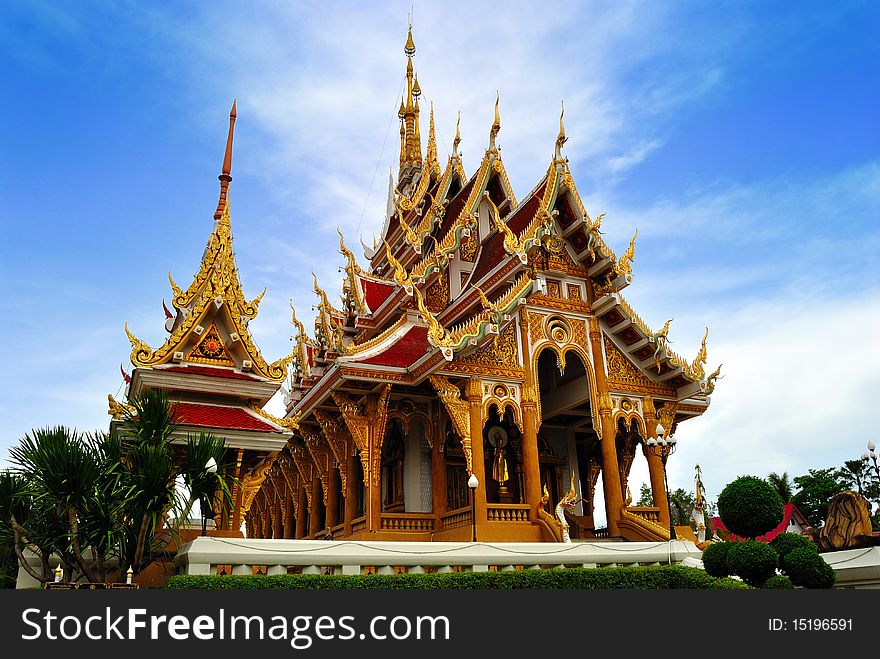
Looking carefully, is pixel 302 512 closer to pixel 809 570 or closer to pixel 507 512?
pixel 507 512

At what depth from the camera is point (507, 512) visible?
1536cm

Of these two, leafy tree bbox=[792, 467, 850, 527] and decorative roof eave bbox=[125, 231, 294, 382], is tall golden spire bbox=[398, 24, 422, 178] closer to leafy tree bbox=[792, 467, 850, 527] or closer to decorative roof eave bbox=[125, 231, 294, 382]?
decorative roof eave bbox=[125, 231, 294, 382]

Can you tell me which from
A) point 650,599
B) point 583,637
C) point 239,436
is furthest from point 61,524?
point 650,599

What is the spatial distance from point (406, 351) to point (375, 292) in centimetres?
500

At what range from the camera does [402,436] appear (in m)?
18.1

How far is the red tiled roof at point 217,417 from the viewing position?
10.9 m

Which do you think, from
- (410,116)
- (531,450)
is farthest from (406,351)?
(410,116)

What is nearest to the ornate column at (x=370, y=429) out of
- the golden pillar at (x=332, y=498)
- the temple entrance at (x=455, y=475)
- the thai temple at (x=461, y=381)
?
the thai temple at (x=461, y=381)

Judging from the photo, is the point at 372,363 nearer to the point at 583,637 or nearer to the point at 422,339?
the point at 422,339

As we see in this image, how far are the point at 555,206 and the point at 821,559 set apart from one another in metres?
10.7

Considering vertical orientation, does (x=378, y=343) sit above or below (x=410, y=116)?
below

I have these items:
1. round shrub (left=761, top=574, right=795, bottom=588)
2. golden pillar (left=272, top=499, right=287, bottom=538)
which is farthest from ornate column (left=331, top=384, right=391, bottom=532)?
golden pillar (left=272, top=499, right=287, bottom=538)

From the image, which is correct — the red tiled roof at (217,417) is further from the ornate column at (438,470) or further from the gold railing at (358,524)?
the ornate column at (438,470)

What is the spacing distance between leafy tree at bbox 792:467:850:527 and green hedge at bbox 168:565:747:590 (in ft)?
118
